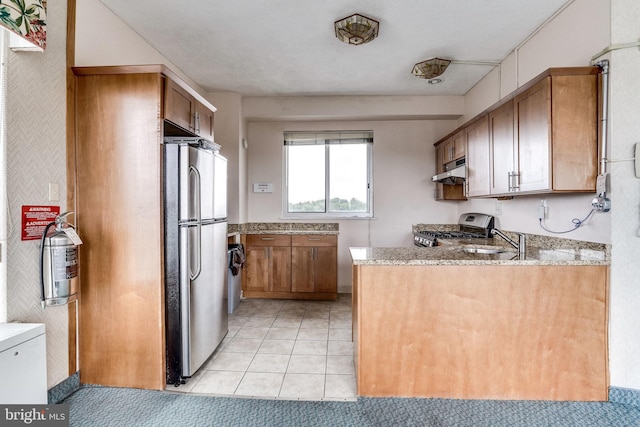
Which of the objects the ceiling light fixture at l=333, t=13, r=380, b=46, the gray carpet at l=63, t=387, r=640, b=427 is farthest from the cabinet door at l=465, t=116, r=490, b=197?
the gray carpet at l=63, t=387, r=640, b=427

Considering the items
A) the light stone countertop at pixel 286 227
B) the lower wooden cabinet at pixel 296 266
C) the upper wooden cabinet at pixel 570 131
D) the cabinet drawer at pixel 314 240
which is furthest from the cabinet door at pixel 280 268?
the upper wooden cabinet at pixel 570 131

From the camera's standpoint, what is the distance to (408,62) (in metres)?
3.24

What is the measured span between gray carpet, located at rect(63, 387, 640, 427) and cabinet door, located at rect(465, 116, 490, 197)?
1732 mm

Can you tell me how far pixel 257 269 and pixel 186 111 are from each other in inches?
93.7

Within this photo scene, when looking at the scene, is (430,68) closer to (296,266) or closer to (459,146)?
(459,146)

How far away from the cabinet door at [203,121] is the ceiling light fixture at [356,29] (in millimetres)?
1339

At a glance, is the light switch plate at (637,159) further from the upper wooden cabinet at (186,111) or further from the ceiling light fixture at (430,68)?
the upper wooden cabinet at (186,111)

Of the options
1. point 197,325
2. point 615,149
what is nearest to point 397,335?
point 197,325

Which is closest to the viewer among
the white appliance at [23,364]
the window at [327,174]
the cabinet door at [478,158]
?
the white appliance at [23,364]

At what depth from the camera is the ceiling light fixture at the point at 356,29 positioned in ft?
7.99


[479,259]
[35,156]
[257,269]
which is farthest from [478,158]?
[35,156]

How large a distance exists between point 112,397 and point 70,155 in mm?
1599

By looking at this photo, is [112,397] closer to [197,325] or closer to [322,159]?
[197,325]

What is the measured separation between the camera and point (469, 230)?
4055 millimetres
